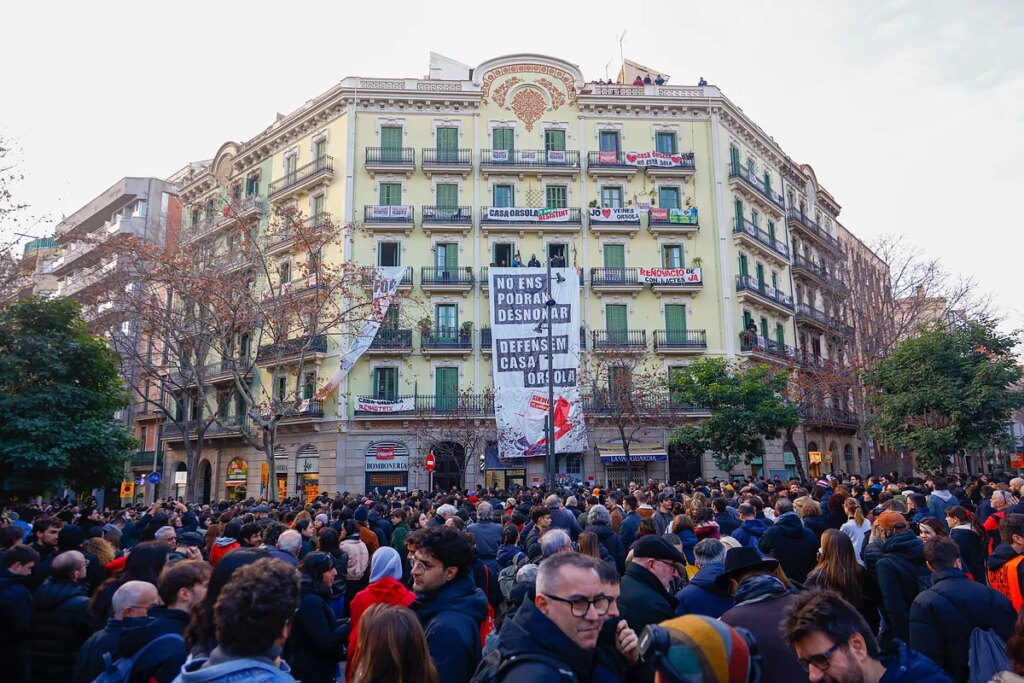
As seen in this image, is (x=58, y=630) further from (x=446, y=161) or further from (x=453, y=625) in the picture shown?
(x=446, y=161)

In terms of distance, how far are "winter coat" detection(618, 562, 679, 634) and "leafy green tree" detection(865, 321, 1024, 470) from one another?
2297 centimetres

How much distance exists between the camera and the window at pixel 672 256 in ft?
118

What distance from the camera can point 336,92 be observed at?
35.4 metres

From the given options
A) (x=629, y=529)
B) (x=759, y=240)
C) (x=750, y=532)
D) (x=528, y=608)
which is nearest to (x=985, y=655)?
(x=528, y=608)

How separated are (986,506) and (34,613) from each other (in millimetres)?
11419

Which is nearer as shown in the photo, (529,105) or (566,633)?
(566,633)

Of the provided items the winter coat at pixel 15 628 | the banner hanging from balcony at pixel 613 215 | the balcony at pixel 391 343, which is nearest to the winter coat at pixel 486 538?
the winter coat at pixel 15 628

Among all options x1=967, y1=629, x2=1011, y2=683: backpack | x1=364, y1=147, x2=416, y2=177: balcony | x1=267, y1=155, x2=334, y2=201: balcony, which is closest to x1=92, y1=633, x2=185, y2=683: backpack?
x1=967, y1=629, x2=1011, y2=683: backpack

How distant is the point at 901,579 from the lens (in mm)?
5926

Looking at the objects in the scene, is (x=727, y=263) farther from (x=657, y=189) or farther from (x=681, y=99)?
(x=681, y=99)

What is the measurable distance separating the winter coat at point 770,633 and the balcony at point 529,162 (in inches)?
1313

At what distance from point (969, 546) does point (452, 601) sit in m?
6.11

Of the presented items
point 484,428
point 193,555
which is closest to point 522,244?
point 484,428

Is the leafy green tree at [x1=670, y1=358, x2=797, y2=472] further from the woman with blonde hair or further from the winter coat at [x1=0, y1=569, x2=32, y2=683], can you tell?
the woman with blonde hair
